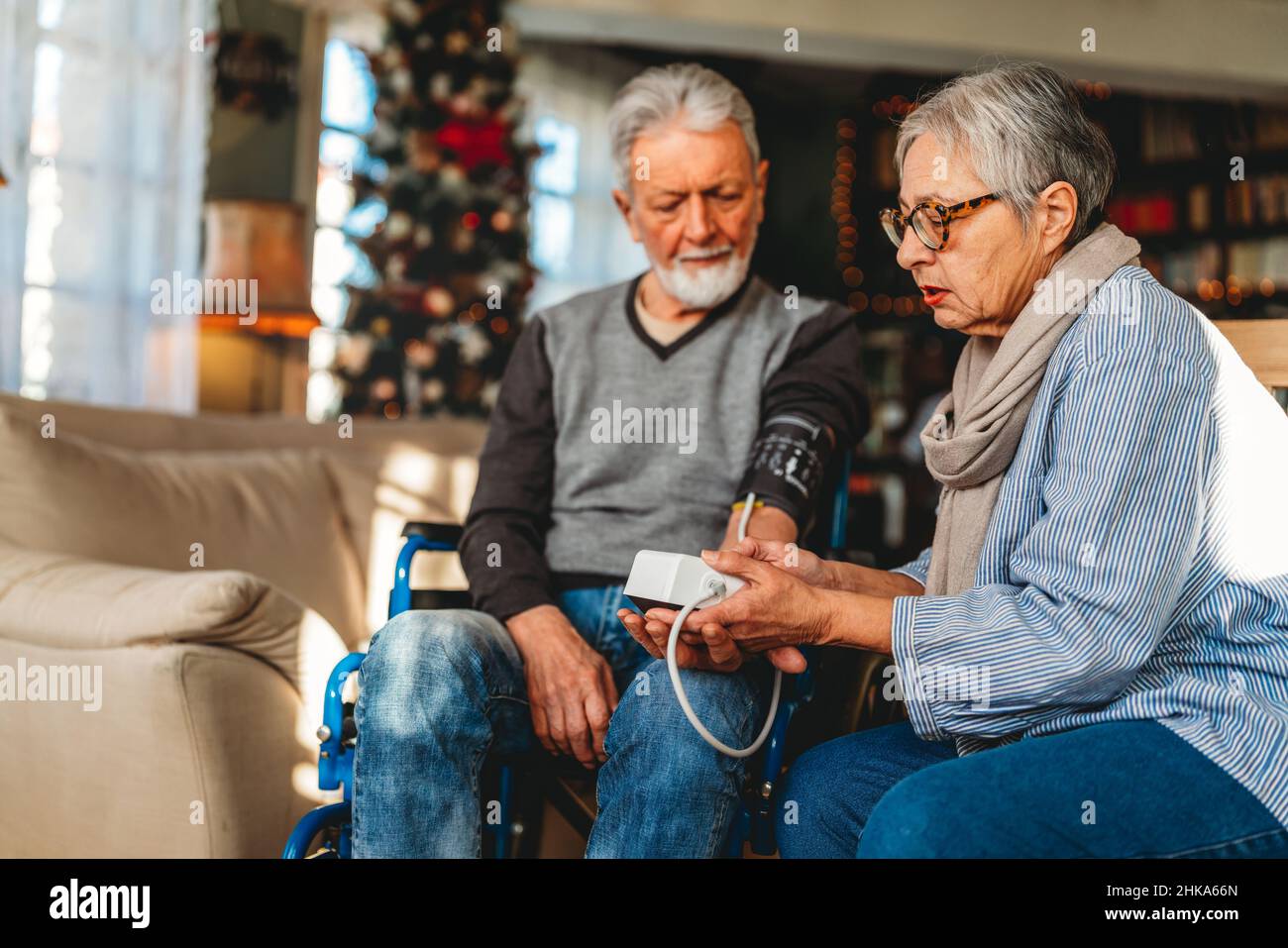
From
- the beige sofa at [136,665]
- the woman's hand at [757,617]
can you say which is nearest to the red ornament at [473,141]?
the beige sofa at [136,665]

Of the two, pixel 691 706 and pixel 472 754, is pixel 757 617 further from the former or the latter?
pixel 472 754

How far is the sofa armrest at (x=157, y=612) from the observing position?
1759mm

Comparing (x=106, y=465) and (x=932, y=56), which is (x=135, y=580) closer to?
(x=106, y=465)

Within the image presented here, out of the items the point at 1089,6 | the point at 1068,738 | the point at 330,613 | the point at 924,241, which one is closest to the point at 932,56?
the point at 1089,6

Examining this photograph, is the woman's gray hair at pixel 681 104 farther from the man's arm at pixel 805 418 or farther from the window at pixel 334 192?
the window at pixel 334 192

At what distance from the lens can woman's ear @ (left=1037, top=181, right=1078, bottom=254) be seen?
3.91 ft

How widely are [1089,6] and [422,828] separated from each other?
476 centimetres

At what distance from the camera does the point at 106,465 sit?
7.70 feet

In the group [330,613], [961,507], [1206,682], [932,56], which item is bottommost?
[330,613]

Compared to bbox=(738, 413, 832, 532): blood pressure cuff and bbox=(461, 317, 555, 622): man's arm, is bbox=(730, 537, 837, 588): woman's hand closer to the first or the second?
bbox=(738, 413, 832, 532): blood pressure cuff

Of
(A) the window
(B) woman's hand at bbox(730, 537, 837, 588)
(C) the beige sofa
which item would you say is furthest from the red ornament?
(B) woman's hand at bbox(730, 537, 837, 588)

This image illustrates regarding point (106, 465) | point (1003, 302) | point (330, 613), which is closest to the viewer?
point (1003, 302)

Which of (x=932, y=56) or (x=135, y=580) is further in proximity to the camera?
(x=932, y=56)

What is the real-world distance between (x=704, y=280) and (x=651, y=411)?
211 millimetres
